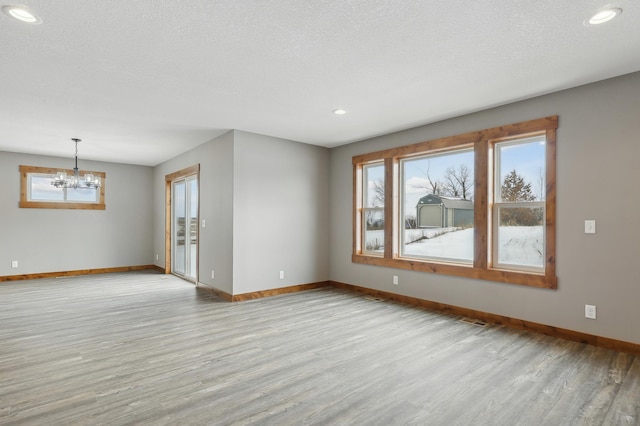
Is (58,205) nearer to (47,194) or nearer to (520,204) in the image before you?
(47,194)

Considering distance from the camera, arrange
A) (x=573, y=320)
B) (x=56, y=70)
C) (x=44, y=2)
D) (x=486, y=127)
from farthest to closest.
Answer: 1. (x=486, y=127)
2. (x=573, y=320)
3. (x=56, y=70)
4. (x=44, y=2)

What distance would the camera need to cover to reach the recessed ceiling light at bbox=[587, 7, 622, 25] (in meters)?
2.24

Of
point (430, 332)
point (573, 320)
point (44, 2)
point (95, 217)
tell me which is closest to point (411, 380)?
point (430, 332)

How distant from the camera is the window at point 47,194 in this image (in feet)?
23.1

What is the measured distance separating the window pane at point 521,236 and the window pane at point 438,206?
1.36ft

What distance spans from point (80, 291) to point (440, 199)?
617 centimetres

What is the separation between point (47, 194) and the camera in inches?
288

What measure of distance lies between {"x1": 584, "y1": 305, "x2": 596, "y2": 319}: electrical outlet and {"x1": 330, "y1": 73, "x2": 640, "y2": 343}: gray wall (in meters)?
0.04

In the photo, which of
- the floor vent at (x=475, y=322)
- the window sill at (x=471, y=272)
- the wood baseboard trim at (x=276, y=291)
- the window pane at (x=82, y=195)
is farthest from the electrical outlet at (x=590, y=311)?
the window pane at (x=82, y=195)

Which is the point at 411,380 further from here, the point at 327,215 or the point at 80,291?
the point at 80,291

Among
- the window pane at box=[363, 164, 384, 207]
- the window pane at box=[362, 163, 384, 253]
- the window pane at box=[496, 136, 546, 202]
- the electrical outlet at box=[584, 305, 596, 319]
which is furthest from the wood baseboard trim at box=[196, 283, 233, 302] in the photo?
the electrical outlet at box=[584, 305, 596, 319]

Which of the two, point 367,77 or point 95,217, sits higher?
point 367,77

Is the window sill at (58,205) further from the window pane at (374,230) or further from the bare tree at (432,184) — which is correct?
the bare tree at (432,184)

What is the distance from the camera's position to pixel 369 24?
239 cm
